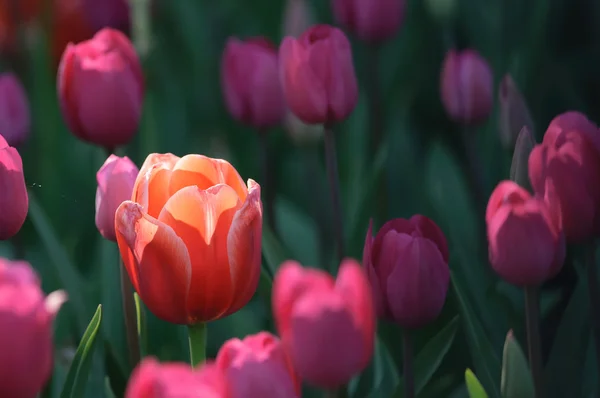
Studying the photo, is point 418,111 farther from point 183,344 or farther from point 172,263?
point 172,263

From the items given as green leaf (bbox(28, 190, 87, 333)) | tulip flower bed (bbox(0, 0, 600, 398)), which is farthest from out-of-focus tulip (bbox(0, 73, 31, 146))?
green leaf (bbox(28, 190, 87, 333))

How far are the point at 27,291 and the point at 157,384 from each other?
9cm

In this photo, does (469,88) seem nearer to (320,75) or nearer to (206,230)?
(320,75)

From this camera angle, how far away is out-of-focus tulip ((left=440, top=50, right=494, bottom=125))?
47.7 inches

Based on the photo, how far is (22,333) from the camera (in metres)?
0.40

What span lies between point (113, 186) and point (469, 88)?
65 cm

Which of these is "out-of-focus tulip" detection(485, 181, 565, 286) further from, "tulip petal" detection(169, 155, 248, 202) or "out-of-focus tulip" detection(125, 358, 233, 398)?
"out-of-focus tulip" detection(125, 358, 233, 398)

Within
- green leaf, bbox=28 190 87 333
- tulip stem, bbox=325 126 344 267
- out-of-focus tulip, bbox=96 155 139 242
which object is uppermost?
out-of-focus tulip, bbox=96 155 139 242

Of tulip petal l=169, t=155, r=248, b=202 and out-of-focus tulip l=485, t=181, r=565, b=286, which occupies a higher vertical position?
tulip petal l=169, t=155, r=248, b=202

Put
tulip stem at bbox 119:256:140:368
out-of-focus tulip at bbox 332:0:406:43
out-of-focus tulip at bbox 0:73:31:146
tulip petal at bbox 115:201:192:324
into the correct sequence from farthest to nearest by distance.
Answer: out-of-focus tulip at bbox 332:0:406:43, out-of-focus tulip at bbox 0:73:31:146, tulip stem at bbox 119:256:140:368, tulip petal at bbox 115:201:192:324

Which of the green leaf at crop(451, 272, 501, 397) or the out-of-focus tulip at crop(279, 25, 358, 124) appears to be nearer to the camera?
the green leaf at crop(451, 272, 501, 397)

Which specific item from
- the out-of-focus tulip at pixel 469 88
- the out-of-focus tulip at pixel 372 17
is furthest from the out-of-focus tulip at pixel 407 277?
the out-of-focus tulip at pixel 372 17

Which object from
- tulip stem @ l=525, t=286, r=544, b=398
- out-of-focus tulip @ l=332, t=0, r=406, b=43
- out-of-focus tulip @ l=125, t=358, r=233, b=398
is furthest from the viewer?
out-of-focus tulip @ l=332, t=0, r=406, b=43

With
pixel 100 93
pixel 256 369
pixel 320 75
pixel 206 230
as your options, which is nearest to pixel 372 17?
pixel 320 75
